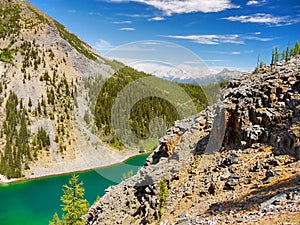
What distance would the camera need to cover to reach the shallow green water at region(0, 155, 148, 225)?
2459 inches

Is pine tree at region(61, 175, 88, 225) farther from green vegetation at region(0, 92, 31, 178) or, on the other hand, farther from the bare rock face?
green vegetation at region(0, 92, 31, 178)

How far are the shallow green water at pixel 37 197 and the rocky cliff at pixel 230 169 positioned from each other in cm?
3711

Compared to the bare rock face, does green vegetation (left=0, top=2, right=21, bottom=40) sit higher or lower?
higher

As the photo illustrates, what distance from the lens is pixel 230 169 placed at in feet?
75.1

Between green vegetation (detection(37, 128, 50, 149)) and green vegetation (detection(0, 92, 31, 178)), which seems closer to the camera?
green vegetation (detection(0, 92, 31, 178))

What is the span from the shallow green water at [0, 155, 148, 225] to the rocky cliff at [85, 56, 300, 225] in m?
37.1

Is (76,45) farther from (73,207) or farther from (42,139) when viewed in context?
(73,207)

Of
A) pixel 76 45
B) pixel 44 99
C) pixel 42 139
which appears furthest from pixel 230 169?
pixel 76 45

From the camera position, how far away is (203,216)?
1825 cm

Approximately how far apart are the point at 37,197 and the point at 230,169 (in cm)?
6590

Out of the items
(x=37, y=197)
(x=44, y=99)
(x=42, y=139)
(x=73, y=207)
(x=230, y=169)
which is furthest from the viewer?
(x=44, y=99)

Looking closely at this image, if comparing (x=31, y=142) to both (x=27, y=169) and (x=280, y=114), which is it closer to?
(x=27, y=169)

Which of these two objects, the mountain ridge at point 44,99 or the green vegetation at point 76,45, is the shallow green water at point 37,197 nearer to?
the mountain ridge at point 44,99

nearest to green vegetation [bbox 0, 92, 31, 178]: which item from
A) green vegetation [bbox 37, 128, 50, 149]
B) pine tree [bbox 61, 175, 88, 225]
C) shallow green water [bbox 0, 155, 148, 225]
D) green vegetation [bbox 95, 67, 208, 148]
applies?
green vegetation [bbox 37, 128, 50, 149]
